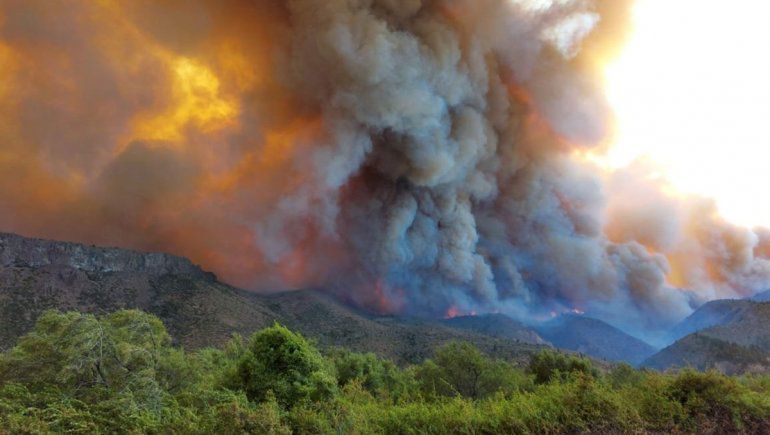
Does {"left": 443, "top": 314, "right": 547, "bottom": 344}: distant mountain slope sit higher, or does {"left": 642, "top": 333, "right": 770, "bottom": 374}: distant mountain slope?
{"left": 443, "top": 314, "right": 547, "bottom": 344}: distant mountain slope

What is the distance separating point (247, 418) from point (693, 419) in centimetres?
1510

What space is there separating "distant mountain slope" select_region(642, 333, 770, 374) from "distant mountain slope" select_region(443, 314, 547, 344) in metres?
45.5

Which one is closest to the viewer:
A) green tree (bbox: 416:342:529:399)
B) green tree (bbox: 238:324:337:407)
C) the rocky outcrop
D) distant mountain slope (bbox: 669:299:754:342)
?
green tree (bbox: 238:324:337:407)

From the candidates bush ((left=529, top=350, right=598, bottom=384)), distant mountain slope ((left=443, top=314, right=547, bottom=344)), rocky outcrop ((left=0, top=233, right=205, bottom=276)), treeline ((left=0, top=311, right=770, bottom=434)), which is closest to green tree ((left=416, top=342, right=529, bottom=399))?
bush ((left=529, top=350, right=598, bottom=384))

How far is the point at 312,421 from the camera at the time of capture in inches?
573

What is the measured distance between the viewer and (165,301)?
84438mm

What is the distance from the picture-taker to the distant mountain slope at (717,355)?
6938 cm

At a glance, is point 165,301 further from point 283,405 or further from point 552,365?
point 552,365

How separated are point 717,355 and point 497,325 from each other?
7783 centimetres

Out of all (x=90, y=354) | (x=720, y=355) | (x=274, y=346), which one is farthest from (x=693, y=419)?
(x=720, y=355)

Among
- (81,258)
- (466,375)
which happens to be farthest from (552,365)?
(81,258)

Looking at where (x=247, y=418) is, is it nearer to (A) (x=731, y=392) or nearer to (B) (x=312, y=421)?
(B) (x=312, y=421)

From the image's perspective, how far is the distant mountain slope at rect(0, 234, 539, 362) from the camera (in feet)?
229

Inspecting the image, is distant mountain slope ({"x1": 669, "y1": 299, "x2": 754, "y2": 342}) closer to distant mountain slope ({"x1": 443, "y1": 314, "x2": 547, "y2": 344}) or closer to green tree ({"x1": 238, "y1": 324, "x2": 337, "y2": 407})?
distant mountain slope ({"x1": 443, "y1": 314, "x2": 547, "y2": 344})
